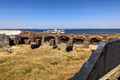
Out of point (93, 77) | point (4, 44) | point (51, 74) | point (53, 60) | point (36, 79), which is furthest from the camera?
point (4, 44)

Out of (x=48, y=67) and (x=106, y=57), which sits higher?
(x=106, y=57)

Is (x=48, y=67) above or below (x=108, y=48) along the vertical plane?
below

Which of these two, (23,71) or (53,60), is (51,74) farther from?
(53,60)

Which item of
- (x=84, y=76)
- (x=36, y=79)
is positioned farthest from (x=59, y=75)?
(x=84, y=76)

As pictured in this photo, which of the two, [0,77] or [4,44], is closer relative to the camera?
[0,77]

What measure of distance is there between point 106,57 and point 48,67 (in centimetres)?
676

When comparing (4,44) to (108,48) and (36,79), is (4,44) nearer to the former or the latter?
(36,79)

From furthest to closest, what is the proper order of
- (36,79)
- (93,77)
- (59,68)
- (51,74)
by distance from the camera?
(59,68) → (51,74) → (36,79) → (93,77)

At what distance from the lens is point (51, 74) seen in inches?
500

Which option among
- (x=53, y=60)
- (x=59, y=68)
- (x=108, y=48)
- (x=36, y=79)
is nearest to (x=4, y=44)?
(x=53, y=60)

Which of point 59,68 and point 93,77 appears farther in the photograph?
point 59,68

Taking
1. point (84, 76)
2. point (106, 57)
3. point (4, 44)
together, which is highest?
point (106, 57)

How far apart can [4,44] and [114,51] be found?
2320 cm

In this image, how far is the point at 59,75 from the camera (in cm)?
1252
